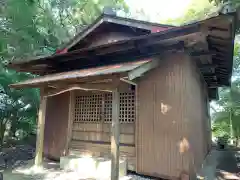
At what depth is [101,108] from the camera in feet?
22.0

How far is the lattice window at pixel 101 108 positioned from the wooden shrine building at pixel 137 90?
1.1 inches

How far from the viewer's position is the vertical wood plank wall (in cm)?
516

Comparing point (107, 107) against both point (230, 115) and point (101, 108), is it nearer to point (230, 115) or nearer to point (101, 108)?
point (101, 108)

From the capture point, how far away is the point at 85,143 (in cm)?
688

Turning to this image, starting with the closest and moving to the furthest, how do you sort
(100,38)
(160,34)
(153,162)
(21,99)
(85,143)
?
(160,34) → (153,162) → (85,143) → (100,38) → (21,99)

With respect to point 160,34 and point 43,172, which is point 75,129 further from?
point 160,34

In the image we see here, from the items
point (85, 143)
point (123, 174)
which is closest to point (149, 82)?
point (123, 174)

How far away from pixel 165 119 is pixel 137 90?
1121mm

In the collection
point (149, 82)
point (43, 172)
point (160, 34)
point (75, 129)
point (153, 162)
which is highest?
point (160, 34)

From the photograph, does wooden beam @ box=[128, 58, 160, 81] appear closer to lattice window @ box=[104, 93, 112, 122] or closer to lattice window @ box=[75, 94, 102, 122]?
lattice window @ box=[104, 93, 112, 122]

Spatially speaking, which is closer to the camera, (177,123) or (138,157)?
(177,123)

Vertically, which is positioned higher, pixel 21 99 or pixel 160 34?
pixel 160 34

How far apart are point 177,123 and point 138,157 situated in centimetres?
141

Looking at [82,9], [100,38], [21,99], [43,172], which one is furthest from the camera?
[82,9]
